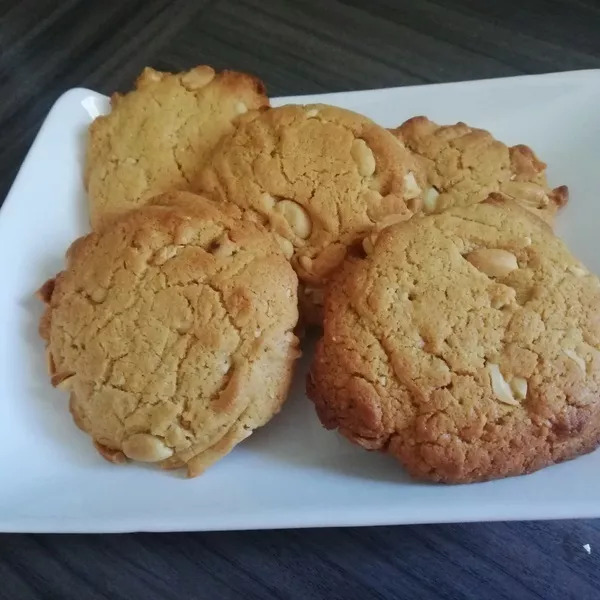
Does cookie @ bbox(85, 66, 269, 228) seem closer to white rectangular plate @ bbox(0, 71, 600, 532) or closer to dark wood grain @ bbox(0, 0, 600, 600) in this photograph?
white rectangular plate @ bbox(0, 71, 600, 532)

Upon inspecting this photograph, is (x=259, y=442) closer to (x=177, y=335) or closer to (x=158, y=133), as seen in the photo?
(x=177, y=335)

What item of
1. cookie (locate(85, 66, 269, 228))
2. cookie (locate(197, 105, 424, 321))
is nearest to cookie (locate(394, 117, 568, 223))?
cookie (locate(197, 105, 424, 321))

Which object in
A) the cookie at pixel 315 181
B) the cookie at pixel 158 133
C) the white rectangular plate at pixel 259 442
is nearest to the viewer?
the white rectangular plate at pixel 259 442

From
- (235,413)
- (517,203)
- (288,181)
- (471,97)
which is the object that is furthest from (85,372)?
(471,97)

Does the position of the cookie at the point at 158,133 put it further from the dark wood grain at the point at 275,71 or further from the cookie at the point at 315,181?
the dark wood grain at the point at 275,71

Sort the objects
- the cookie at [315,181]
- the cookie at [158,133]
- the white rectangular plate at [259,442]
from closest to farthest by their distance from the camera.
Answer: the white rectangular plate at [259,442] → the cookie at [315,181] → the cookie at [158,133]

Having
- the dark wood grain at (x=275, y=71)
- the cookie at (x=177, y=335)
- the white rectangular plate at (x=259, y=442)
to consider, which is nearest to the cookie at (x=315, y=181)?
the cookie at (x=177, y=335)

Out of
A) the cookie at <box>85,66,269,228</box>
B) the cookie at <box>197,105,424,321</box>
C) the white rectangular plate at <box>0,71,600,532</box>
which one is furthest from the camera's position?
the cookie at <box>85,66,269,228</box>
